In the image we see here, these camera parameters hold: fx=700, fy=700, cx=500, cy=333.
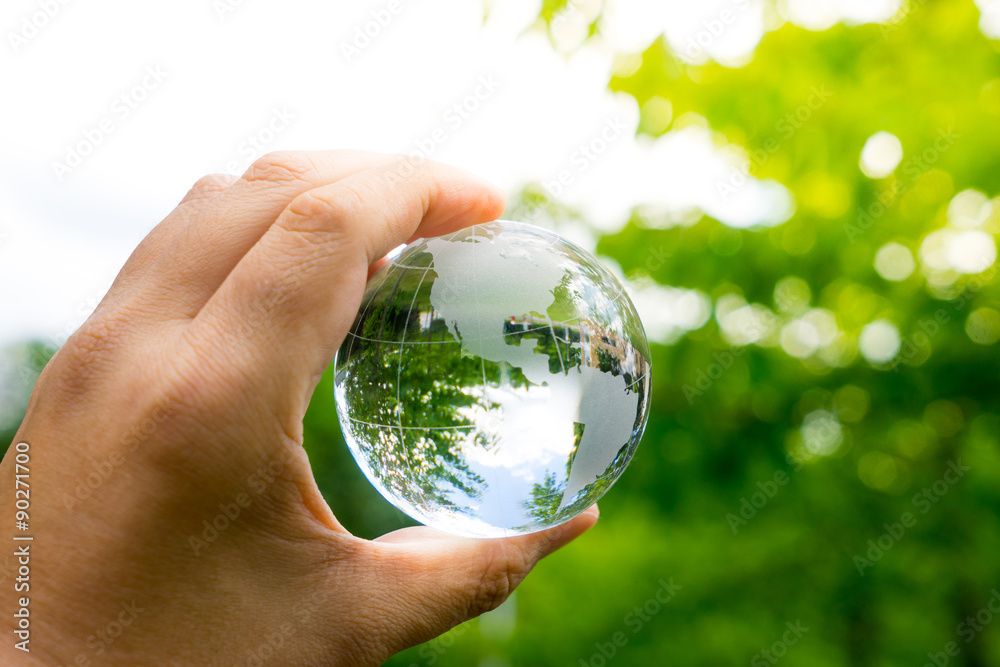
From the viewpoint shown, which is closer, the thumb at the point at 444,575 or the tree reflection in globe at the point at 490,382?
the tree reflection in globe at the point at 490,382

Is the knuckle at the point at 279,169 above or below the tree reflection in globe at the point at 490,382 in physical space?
above

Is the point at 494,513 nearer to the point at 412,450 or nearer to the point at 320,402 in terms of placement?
the point at 412,450

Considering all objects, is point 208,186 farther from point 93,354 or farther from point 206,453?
point 206,453

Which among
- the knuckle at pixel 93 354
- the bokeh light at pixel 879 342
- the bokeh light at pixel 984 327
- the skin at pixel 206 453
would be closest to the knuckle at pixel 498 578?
the skin at pixel 206 453

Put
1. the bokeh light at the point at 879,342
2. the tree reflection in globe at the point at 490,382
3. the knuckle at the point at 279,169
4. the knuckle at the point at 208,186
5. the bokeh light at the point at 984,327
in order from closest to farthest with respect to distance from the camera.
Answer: the tree reflection in globe at the point at 490,382 → the knuckle at the point at 279,169 → the knuckle at the point at 208,186 → the bokeh light at the point at 984,327 → the bokeh light at the point at 879,342

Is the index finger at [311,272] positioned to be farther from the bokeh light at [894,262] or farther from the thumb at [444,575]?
the bokeh light at [894,262]

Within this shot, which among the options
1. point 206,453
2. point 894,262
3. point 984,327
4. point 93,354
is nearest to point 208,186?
point 93,354
